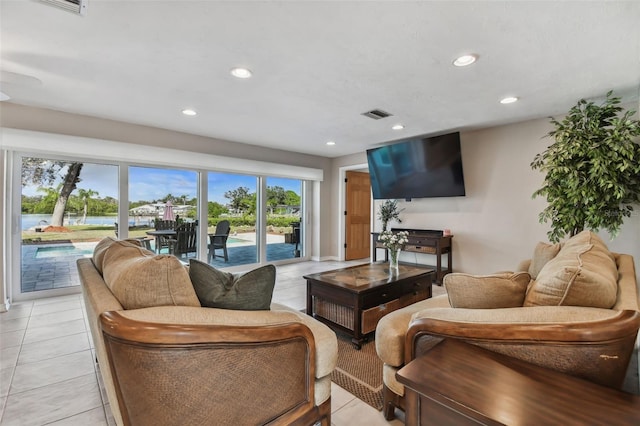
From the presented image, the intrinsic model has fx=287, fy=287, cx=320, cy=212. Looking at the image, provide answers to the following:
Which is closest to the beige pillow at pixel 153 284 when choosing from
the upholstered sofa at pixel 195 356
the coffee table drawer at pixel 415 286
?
the upholstered sofa at pixel 195 356

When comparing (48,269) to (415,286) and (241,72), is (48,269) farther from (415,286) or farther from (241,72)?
(415,286)

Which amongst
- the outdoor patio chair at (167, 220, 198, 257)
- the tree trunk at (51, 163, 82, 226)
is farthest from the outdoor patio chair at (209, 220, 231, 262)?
the tree trunk at (51, 163, 82, 226)

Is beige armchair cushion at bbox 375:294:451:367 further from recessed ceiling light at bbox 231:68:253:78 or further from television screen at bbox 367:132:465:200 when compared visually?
television screen at bbox 367:132:465:200

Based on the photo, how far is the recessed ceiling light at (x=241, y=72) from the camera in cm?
240

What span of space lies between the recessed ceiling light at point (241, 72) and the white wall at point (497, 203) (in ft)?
11.0

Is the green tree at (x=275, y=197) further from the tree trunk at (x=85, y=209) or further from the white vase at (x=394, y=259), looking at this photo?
the white vase at (x=394, y=259)

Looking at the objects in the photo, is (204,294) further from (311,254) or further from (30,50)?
(311,254)

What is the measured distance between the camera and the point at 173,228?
450cm

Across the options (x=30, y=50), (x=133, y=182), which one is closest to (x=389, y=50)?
(x=30, y=50)

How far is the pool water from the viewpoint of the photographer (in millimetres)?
3611

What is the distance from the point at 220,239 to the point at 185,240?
0.57 meters

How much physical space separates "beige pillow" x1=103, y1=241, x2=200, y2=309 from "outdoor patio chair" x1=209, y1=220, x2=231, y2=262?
3.75 meters

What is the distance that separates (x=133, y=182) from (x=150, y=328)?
3.92 metres

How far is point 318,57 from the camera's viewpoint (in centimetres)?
221
